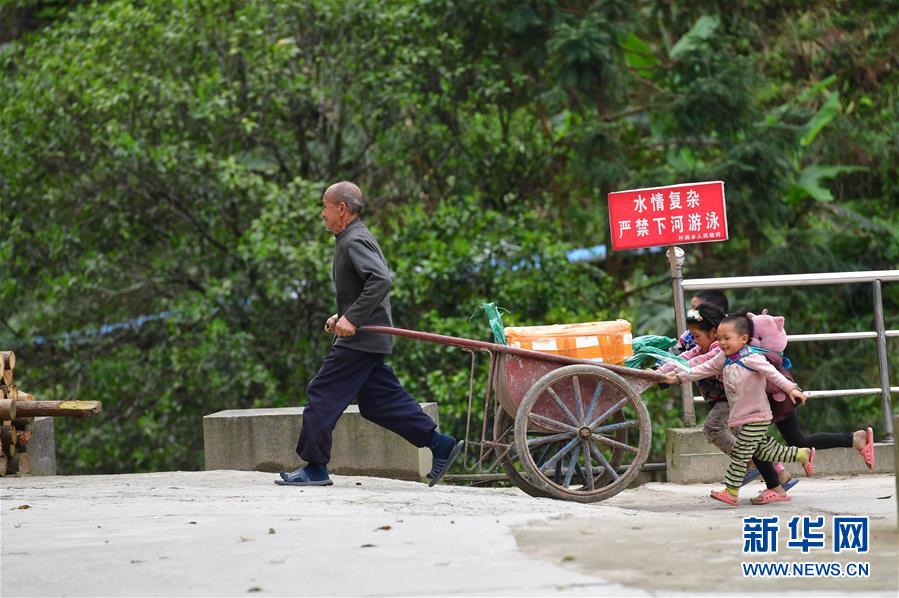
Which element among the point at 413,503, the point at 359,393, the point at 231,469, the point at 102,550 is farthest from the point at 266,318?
the point at 102,550

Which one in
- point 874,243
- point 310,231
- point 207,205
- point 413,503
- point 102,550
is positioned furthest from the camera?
point 874,243

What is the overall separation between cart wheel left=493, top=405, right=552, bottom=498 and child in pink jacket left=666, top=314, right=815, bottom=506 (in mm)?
1012

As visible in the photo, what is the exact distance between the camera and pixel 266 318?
1512 centimetres

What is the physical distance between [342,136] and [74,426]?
4.50 meters

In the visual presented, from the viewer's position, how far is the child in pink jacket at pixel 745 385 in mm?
7859

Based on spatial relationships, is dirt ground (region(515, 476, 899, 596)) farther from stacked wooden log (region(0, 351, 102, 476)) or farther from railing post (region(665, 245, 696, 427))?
stacked wooden log (region(0, 351, 102, 476))

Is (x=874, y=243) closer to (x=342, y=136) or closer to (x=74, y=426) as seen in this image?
(x=342, y=136)

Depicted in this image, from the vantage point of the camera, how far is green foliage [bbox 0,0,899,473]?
1446 centimetres

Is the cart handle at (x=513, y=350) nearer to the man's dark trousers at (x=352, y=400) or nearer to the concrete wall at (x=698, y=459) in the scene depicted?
the man's dark trousers at (x=352, y=400)

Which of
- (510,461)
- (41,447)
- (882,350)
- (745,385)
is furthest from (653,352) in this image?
(41,447)

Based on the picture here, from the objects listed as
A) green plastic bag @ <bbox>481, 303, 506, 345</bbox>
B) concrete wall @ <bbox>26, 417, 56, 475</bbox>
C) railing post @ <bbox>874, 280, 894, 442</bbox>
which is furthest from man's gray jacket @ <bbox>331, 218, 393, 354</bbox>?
railing post @ <bbox>874, 280, 894, 442</bbox>

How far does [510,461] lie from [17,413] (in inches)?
141

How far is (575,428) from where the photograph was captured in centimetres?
802

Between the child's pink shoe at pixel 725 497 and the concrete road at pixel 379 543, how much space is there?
67mm
